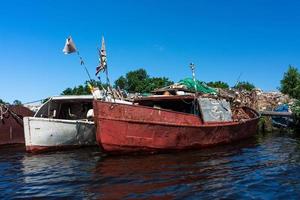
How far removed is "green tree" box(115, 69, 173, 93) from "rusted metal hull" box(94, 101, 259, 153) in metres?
28.8

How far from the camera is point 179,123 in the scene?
14.6 m

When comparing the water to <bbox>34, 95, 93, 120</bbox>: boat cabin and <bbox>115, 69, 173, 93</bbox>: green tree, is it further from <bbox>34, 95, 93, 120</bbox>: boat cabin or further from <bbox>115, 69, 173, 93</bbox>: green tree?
<bbox>115, 69, 173, 93</bbox>: green tree

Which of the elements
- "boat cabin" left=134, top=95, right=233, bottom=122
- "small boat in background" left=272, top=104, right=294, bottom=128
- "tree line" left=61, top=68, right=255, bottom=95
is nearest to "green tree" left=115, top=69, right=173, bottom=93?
"tree line" left=61, top=68, right=255, bottom=95

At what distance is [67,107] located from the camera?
19.9 meters

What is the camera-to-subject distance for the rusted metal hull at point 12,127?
20.0m

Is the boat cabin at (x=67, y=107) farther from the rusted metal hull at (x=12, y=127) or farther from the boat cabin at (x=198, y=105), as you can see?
the boat cabin at (x=198, y=105)

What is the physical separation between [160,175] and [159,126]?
3.70 meters

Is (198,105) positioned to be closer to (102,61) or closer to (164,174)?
(102,61)

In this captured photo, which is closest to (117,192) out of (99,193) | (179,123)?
(99,193)

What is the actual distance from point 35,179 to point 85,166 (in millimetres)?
2160

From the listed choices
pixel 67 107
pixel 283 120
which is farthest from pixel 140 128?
pixel 283 120

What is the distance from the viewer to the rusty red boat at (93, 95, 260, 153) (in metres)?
13.7

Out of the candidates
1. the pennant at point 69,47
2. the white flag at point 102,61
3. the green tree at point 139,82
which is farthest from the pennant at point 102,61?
the green tree at point 139,82

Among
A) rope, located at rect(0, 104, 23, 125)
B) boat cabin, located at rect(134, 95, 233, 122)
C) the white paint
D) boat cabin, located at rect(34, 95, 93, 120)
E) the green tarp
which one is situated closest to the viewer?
boat cabin, located at rect(134, 95, 233, 122)
